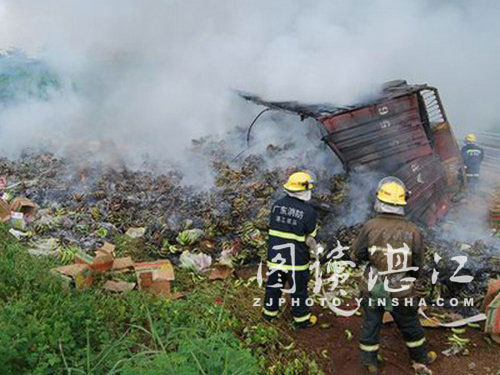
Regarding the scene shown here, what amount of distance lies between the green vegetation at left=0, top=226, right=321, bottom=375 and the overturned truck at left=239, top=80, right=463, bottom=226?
276cm

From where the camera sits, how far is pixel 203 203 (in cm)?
774

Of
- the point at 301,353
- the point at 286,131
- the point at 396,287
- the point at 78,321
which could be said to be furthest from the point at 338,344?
→ the point at 286,131

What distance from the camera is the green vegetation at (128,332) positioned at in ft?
10.6

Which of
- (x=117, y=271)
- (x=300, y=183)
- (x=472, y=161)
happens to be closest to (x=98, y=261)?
(x=117, y=271)

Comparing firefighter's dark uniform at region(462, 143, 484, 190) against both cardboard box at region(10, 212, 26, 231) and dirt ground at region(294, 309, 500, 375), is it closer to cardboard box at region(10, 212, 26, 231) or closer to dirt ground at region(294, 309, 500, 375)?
dirt ground at region(294, 309, 500, 375)

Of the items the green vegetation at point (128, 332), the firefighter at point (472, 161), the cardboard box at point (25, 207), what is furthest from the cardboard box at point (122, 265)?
the firefighter at point (472, 161)

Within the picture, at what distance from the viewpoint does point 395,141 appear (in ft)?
23.8

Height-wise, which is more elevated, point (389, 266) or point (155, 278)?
point (389, 266)

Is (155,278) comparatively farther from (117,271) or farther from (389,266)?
(389,266)

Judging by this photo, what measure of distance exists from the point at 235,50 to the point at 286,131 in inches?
97.7

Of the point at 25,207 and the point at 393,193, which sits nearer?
the point at 393,193

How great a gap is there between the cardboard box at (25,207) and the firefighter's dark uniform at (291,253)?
448 cm

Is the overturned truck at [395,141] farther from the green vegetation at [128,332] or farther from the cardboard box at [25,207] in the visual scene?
→ the cardboard box at [25,207]

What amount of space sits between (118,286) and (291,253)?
6.19ft
